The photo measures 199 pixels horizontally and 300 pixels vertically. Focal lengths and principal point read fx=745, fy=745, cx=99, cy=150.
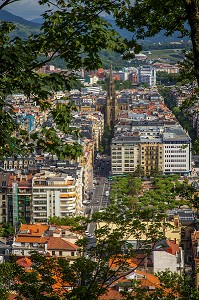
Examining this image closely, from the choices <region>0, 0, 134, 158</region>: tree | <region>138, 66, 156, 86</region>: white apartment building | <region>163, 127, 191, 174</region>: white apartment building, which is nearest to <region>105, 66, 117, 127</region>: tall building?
<region>163, 127, 191, 174</region>: white apartment building

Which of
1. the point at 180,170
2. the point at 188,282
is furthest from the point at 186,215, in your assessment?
the point at 188,282

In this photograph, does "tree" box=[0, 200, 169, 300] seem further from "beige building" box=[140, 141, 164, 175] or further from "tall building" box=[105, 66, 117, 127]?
"tall building" box=[105, 66, 117, 127]

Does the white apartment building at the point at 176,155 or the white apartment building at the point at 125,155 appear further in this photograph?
the white apartment building at the point at 125,155

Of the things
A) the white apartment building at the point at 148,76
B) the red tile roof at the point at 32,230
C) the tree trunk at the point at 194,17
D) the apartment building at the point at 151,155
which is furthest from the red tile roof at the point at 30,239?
the white apartment building at the point at 148,76

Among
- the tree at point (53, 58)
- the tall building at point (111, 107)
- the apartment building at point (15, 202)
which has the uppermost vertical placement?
the tree at point (53, 58)

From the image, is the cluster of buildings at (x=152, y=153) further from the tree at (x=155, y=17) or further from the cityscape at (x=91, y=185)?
the tree at (x=155, y=17)

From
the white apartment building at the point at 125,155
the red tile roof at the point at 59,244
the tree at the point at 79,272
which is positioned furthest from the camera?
the white apartment building at the point at 125,155

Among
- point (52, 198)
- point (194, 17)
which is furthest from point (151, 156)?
point (194, 17)

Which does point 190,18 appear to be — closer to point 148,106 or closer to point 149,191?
point 149,191
